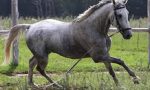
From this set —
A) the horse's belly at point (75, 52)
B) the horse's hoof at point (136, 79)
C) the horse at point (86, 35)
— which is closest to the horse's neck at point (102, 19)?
the horse at point (86, 35)

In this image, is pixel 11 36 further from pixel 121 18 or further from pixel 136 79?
pixel 136 79

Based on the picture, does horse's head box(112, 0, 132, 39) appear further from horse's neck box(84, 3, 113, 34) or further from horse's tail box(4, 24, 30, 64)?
horse's tail box(4, 24, 30, 64)

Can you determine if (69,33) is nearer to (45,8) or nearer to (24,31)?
(24,31)

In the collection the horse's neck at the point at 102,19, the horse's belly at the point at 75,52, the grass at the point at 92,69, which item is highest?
the horse's neck at the point at 102,19

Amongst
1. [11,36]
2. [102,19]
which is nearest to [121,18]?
[102,19]

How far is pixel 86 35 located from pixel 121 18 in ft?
2.78

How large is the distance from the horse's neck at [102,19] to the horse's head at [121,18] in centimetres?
22

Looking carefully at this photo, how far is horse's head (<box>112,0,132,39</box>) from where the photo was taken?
28.5 feet

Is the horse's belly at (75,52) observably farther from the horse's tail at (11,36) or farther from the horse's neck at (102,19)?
the horse's tail at (11,36)

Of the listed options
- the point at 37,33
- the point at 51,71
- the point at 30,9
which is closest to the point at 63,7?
the point at 30,9

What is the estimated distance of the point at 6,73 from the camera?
1267cm

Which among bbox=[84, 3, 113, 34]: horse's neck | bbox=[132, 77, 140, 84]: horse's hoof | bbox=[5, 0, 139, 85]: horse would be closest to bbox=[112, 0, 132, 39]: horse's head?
bbox=[5, 0, 139, 85]: horse

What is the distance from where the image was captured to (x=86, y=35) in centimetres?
933

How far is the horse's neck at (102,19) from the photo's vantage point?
912 centimetres
